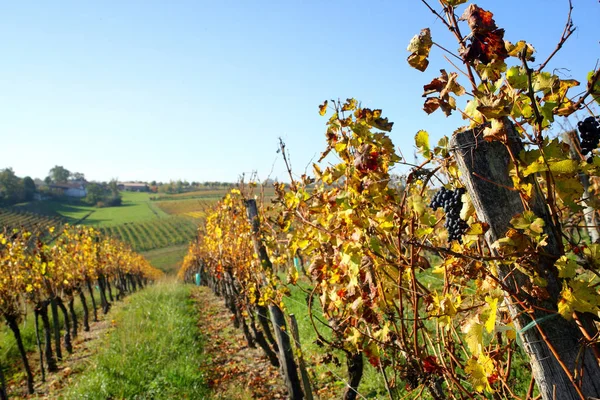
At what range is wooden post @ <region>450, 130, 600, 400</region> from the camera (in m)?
1.11

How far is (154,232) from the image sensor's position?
68.8 meters

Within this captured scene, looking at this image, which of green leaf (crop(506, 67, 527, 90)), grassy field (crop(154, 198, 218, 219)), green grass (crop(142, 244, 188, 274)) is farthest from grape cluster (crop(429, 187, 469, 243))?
grassy field (crop(154, 198, 218, 219))

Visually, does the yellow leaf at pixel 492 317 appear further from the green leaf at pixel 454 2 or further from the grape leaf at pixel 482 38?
the green leaf at pixel 454 2

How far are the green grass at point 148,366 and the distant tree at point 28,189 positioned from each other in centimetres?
8199

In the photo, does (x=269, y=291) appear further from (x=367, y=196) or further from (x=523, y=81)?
(x=523, y=81)

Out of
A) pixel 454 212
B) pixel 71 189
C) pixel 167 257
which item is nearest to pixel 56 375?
pixel 454 212

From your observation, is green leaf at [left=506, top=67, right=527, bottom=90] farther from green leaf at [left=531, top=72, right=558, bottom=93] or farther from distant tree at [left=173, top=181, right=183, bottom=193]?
distant tree at [left=173, top=181, right=183, bottom=193]

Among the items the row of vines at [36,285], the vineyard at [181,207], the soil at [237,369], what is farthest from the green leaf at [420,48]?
the vineyard at [181,207]

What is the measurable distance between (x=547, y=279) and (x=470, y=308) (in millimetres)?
260

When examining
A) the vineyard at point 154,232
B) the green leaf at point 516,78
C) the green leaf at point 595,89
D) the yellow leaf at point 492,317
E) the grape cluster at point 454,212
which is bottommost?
the vineyard at point 154,232

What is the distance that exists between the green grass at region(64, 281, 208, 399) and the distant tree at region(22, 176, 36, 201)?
8199 cm

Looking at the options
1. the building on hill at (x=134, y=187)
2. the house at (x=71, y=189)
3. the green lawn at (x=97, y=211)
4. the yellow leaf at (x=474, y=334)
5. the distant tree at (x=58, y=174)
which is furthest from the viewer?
the building on hill at (x=134, y=187)

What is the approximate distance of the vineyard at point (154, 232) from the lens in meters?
62.0

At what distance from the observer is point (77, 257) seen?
597 inches
